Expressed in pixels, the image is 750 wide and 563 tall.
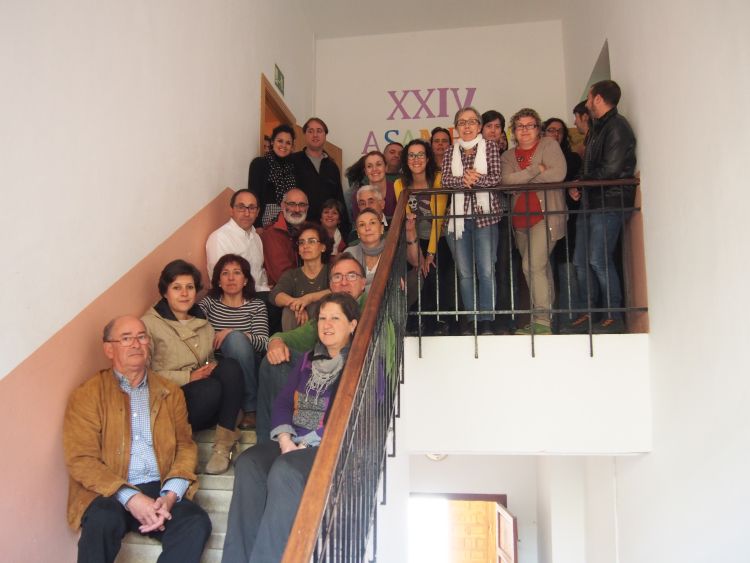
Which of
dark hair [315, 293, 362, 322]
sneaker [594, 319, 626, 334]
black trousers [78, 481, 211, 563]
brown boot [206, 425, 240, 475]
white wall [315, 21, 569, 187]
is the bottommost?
black trousers [78, 481, 211, 563]

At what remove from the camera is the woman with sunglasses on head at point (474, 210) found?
149 inches

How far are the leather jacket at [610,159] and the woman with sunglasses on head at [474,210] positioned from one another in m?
0.53

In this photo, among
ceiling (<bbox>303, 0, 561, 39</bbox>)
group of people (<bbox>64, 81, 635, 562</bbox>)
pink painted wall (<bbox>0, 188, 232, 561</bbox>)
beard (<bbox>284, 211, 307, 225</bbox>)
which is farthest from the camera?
ceiling (<bbox>303, 0, 561, 39</bbox>)

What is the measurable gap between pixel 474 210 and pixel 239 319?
1.47 m

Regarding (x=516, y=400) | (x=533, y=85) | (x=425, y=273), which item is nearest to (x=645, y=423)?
(x=516, y=400)

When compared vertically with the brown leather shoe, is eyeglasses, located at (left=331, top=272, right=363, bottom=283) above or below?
above

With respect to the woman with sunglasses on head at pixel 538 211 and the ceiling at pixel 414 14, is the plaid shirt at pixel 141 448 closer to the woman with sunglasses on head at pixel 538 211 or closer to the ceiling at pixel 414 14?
the woman with sunglasses on head at pixel 538 211

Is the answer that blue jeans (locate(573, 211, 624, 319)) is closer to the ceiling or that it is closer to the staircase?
the staircase

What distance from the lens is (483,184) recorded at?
12.4 feet

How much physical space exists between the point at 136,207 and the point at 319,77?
172 inches

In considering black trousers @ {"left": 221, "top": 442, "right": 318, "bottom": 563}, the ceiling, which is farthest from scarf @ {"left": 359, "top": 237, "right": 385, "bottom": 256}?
the ceiling

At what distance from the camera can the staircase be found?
8.59 feet

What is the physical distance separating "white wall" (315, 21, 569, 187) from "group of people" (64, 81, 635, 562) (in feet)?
6.25

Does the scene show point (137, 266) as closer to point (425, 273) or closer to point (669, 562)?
point (425, 273)
